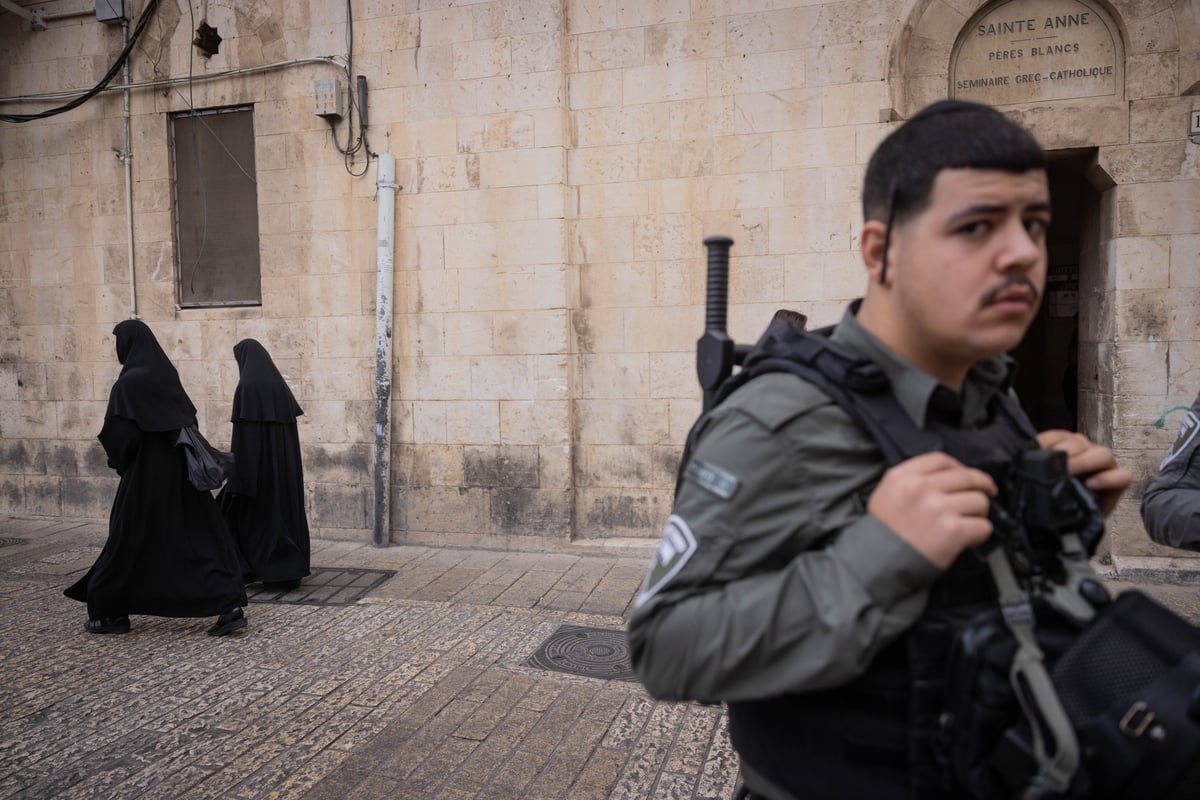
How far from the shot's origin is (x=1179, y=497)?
8.13ft

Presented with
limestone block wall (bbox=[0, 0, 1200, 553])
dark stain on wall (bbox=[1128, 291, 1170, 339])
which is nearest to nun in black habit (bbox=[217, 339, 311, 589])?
Answer: limestone block wall (bbox=[0, 0, 1200, 553])

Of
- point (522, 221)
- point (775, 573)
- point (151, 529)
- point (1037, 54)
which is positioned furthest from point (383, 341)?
point (775, 573)

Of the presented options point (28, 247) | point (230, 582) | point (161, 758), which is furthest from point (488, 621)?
point (28, 247)

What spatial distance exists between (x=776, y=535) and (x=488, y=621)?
13.8ft

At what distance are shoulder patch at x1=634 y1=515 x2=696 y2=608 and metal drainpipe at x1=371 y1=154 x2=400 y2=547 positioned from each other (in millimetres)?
Answer: 6136

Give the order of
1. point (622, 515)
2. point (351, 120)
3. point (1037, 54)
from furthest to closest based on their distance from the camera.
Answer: point (351, 120) → point (622, 515) → point (1037, 54)

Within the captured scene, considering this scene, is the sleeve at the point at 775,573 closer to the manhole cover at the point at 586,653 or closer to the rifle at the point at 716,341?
the rifle at the point at 716,341

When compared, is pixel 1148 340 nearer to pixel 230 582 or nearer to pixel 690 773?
pixel 690 773

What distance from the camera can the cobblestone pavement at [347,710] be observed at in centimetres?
318

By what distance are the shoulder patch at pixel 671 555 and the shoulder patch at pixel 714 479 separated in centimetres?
7

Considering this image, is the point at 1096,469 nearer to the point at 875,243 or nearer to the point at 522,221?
the point at 875,243

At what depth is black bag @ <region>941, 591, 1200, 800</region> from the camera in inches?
36.4

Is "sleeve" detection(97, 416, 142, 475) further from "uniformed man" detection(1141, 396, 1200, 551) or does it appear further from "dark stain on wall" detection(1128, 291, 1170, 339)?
"dark stain on wall" detection(1128, 291, 1170, 339)

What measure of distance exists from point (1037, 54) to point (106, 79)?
8.44 meters
